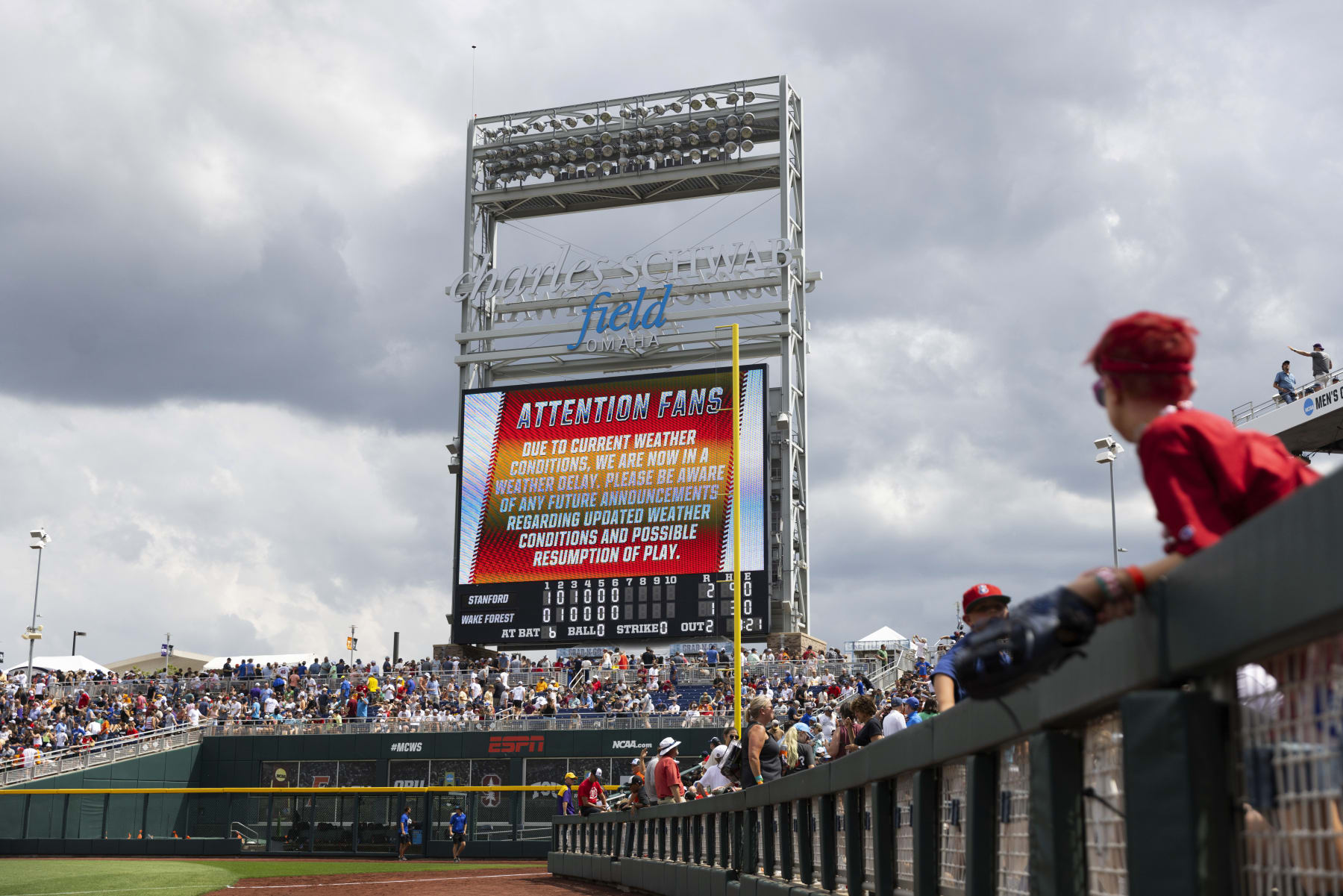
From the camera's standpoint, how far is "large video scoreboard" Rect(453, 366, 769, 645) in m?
36.4

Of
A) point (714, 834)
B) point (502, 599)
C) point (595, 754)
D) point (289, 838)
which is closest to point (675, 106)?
point (502, 599)

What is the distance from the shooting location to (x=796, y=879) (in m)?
7.75

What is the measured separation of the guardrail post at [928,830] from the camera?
4625mm

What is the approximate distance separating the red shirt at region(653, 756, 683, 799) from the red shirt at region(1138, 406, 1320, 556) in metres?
10.4

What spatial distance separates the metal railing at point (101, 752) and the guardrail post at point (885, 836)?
106 ft

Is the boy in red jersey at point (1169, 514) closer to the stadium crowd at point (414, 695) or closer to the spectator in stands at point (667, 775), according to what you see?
the spectator in stands at point (667, 775)

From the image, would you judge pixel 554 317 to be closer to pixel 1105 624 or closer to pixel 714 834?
pixel 714 834

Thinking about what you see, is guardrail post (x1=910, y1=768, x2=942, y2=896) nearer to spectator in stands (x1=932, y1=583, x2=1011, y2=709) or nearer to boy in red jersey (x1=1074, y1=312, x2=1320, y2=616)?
spectator in stands (x1=932, y1=583, x2=1011, y2=709)

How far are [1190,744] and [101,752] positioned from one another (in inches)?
1445

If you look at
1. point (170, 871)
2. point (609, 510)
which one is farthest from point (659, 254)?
point (170, 871)

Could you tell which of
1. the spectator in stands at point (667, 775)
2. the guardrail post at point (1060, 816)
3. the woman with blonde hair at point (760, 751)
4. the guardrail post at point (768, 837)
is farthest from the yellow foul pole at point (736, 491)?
the guardrail post at point (1060, 816)

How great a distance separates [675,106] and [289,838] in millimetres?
25520

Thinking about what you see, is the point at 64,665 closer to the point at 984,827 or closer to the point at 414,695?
the point at 414,695

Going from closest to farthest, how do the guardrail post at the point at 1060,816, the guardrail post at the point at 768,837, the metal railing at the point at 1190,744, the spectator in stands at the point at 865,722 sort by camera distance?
the metal railing at the point at 1190,744 → the guardrail post at the point at 1060,816 → the spectator in stands at the point at 865,722 → the guardrail post at the point at 768,837
